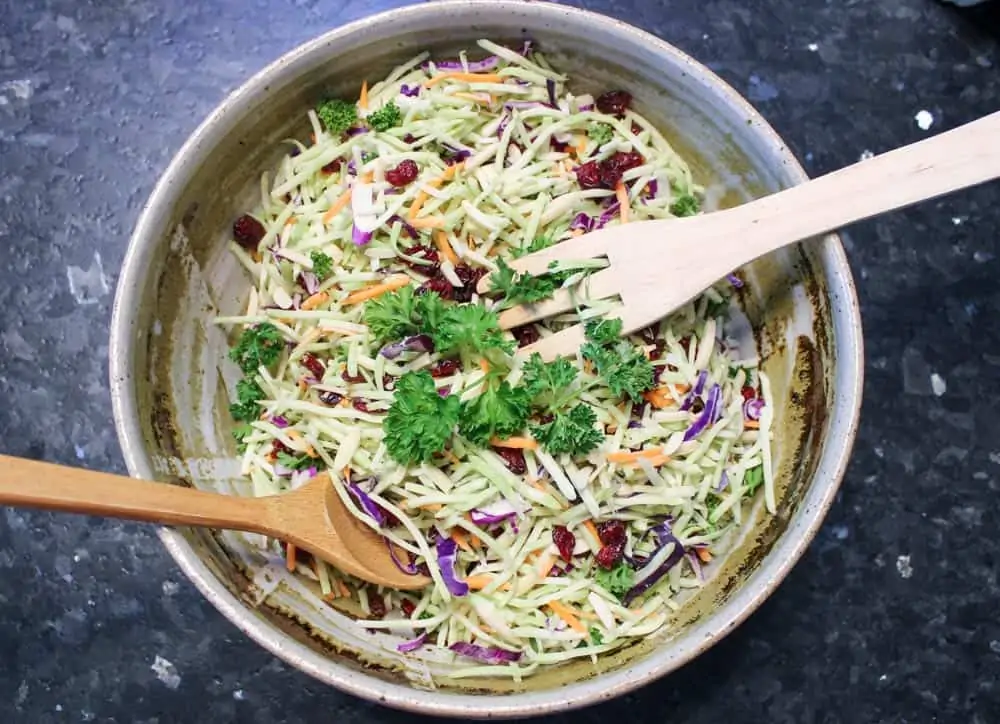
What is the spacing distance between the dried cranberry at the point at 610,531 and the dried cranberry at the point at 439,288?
504mm

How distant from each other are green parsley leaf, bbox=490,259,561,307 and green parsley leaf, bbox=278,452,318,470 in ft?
1.52

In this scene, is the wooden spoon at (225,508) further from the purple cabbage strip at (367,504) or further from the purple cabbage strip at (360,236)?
the purple cabbage strip at (360,236)

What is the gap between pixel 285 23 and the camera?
→ 2262 mm

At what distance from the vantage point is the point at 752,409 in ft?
6.24

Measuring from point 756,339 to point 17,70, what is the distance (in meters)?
1.76

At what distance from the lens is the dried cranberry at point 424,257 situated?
182 centimetres

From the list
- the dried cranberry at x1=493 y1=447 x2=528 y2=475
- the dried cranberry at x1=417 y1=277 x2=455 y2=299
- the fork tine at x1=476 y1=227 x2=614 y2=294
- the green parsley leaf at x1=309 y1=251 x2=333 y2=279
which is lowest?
the dried cranberry at x1=493 y1=447 x2=528 y2=475

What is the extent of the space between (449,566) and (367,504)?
0.61ft

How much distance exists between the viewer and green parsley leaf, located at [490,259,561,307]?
1.75 metres

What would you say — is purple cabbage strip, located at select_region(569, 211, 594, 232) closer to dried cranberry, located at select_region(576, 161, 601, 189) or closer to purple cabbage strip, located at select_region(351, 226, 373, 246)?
dried cranberry, located at select_region(576, 161, 601, 189)

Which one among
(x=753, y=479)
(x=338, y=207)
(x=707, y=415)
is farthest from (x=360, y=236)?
(x=753, y=479)

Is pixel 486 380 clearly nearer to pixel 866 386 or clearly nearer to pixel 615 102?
pixel 615 102

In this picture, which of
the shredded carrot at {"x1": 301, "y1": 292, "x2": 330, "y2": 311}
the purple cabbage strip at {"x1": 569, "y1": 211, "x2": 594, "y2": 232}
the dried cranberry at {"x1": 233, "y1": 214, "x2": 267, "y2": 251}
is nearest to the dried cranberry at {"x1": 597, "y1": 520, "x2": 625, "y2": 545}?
the purple cabbage strip at {"x1": 569, "y1": 211, "x2": 594, "y2": 232}

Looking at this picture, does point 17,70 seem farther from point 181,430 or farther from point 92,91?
point 181,430
